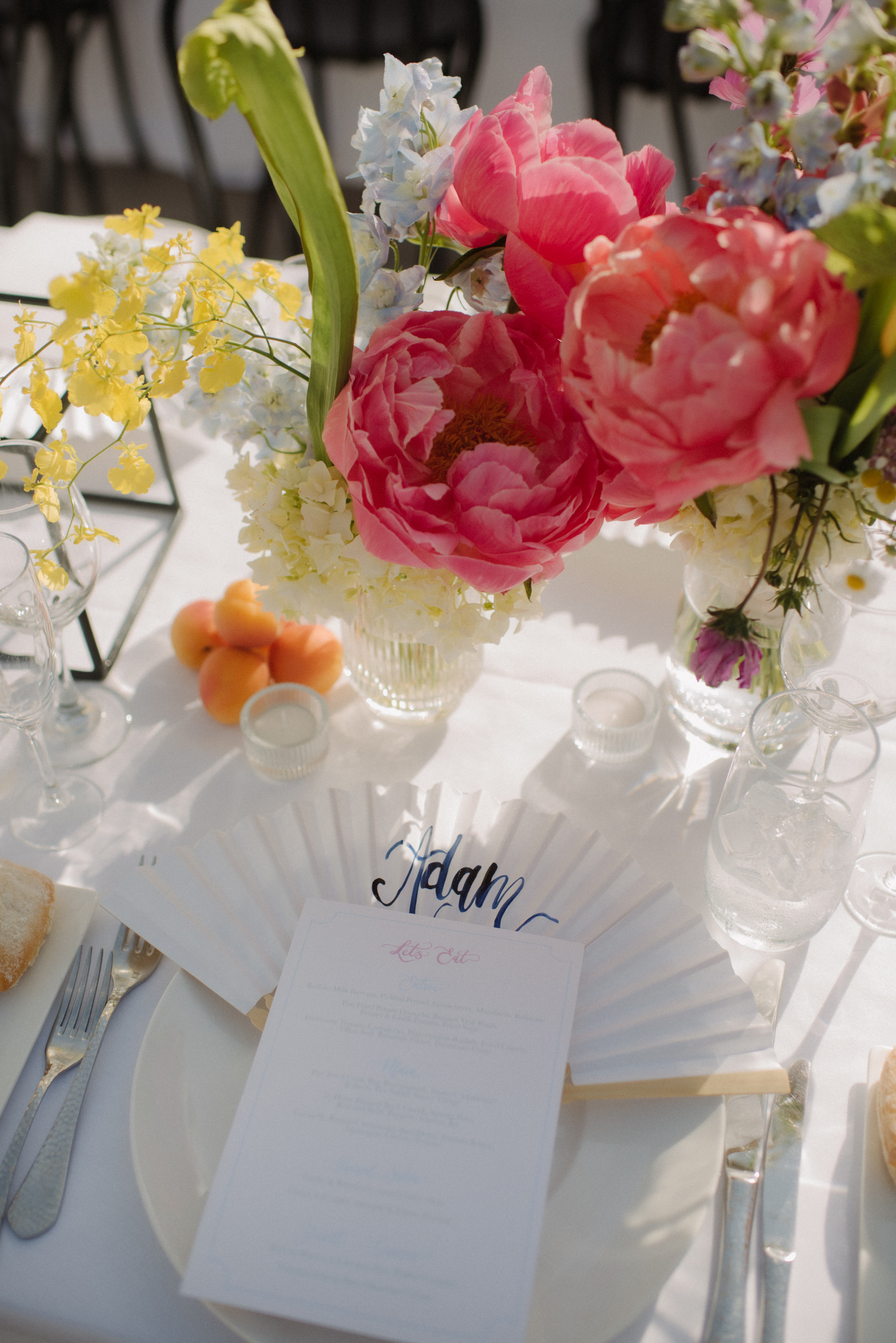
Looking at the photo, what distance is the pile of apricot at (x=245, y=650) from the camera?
888mm

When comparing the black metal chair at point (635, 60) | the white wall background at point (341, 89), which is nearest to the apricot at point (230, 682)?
the black metal chair at point (635, 60)

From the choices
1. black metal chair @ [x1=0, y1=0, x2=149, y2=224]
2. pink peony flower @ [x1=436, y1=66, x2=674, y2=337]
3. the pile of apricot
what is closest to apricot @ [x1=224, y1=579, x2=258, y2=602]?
the pile of apricot

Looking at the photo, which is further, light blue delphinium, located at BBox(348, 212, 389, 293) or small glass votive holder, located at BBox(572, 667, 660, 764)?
small glass votive holder, located at BBox(572, 667, 660, 764)

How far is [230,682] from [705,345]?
0.57 meters

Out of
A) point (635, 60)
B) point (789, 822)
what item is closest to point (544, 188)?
point (789, 822)

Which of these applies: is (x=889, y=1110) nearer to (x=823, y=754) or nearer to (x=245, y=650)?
(x=823, y=754)

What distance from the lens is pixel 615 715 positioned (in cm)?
89

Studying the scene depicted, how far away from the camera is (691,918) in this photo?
0.69 metres

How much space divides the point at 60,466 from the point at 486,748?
44cm

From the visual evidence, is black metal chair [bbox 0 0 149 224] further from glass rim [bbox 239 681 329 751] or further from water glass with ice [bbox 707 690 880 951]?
water glass with ice [bbox 707 690 880 951]

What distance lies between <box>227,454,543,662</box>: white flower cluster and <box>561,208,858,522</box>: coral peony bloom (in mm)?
184

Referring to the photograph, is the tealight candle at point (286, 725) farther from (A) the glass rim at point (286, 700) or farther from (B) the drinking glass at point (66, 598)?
(B) the drinking glass at point (66, 598)

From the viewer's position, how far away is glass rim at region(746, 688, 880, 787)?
2.10 ft

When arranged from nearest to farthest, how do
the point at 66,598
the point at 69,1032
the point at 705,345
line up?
the point at 705,345 < the point at 69,1032 < the point at 66,598
